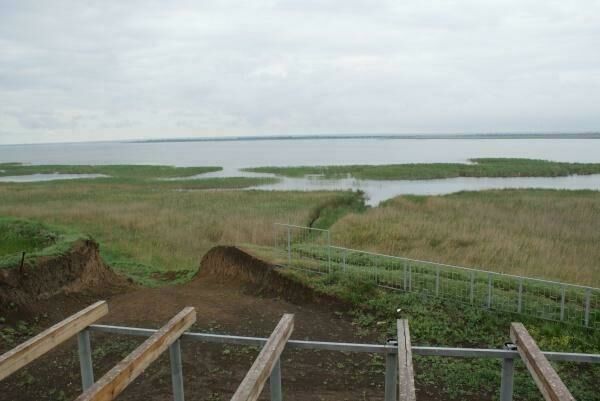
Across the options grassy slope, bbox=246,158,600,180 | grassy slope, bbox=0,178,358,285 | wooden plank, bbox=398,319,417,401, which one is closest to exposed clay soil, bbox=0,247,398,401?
grassy slope, bbox=0,178,358,285

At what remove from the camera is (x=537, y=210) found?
85.3ft

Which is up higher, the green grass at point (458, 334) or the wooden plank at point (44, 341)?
the wooden plank at point (44, 341)

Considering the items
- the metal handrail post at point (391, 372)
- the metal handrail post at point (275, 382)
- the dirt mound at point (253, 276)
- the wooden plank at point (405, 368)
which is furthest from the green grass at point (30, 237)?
the wooden plank at point (405, 368)

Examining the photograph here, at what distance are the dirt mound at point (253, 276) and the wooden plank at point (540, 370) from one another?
7212 mm

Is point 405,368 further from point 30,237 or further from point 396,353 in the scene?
point 30,237

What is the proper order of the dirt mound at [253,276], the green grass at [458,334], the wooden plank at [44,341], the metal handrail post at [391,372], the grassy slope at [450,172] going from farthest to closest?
the grassy slope at [450,172] → the dirt mound at [253,276] → the green grass at [458,334] → the metal handrail post at [391,372] → the wooden plank at [44,341]

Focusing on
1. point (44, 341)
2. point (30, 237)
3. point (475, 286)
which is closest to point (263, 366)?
point (44, 341)

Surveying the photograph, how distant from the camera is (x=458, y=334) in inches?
368

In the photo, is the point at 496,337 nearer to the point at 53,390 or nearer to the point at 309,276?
the point at 309,276

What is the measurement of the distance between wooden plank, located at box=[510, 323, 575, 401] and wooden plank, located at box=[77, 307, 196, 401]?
315 centimetres

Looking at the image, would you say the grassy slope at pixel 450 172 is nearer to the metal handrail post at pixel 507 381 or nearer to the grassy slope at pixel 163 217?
the grassy slope at pixel 163 217

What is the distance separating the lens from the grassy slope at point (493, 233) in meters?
15.2

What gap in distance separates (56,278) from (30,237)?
13.0 feet

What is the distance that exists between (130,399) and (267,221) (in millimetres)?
15997
